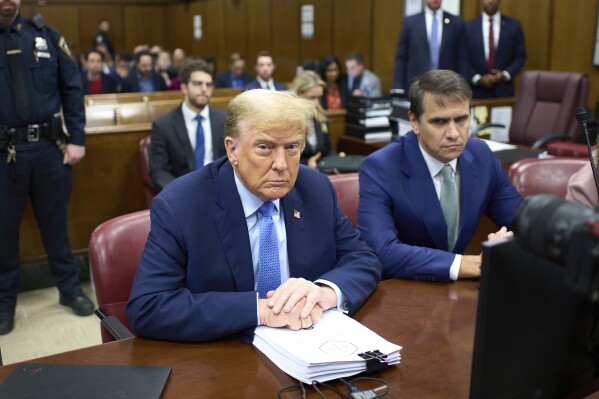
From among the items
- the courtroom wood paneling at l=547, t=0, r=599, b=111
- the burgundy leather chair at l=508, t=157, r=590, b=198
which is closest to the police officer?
the burgundy leather chair at l=508, t=157, r=590, b=198

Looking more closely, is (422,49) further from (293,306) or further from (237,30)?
(237,30)

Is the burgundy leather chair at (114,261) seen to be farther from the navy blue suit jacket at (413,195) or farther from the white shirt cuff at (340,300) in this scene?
the navy blue suit jacket at (413,195)

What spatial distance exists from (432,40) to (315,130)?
2.16 meters

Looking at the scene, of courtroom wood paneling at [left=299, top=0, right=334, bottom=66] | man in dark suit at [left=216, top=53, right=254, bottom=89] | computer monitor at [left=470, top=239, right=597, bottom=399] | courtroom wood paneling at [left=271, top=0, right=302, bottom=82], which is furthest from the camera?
courtroom wood paneling at [left=271, top=0, right=302, bottom=82]

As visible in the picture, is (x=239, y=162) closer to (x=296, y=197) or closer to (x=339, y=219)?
(x=296, y=197)

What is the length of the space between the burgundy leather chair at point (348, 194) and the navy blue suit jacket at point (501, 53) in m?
4.49

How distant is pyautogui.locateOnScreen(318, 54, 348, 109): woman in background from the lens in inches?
305

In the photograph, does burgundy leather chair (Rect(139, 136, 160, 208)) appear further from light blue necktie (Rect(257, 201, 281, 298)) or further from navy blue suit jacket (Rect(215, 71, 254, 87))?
navy blue suit jacket (Rect(215, 71, 254, 87))

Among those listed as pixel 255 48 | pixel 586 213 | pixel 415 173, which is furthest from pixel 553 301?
pixel 255 48

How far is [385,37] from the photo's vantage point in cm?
900

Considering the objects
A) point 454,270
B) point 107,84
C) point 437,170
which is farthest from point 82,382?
point 107,84

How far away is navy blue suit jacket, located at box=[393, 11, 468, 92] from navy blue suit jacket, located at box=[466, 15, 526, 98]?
0.11m

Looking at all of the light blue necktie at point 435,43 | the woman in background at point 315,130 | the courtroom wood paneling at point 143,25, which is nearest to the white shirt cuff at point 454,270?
the woman in background at point 315,130

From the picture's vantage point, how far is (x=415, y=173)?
7.71 feet
